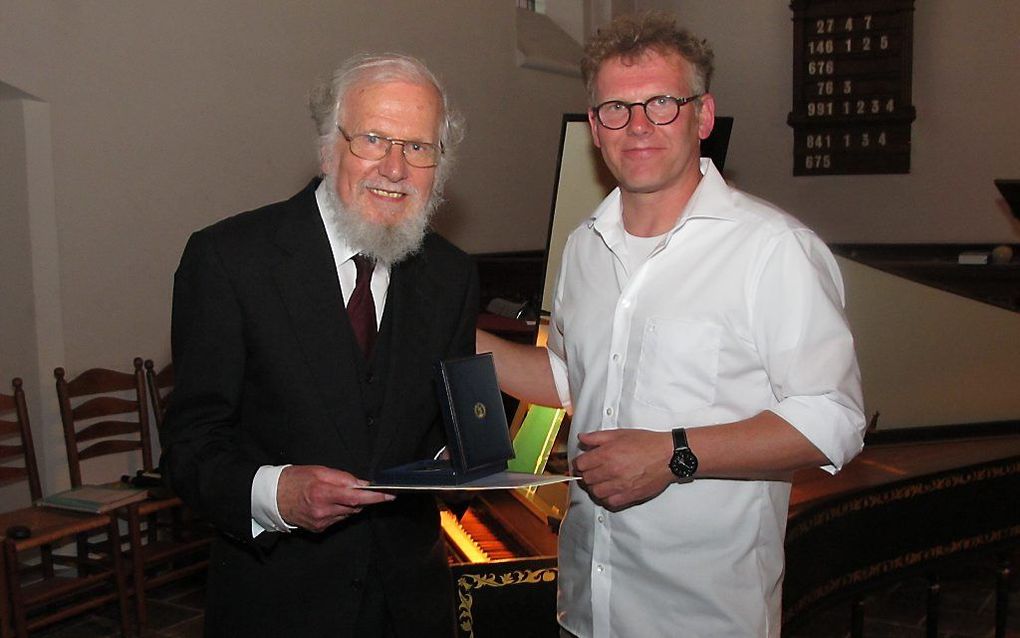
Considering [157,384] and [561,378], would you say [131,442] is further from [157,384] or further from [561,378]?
[561,378]

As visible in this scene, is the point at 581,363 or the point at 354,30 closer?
the point at 581,363

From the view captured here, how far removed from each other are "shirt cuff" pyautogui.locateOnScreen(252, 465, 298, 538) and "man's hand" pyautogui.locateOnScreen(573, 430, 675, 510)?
0.56m

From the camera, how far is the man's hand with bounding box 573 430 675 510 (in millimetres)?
1941

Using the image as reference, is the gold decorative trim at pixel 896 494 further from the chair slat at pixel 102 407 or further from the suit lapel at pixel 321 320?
the chair slat at pixel 102 407

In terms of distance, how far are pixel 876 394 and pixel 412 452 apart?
2943mm

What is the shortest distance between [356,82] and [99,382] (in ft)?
12.2

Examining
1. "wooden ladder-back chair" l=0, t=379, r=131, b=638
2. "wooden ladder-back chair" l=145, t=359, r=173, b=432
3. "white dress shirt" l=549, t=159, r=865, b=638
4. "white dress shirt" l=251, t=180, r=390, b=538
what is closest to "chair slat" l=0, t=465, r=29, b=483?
"wooden ladder-back chair" l=0, t=379, r=131, b=638

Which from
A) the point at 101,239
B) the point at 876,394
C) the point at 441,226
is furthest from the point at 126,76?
the point at 876,394

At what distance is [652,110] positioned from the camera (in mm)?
2066

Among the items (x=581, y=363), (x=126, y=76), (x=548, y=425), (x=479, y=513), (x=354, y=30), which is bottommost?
(x=479, y=513)

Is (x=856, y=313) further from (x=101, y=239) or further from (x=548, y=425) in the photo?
(x=101, y=239)

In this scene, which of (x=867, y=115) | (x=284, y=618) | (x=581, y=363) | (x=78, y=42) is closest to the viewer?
(x=284, y=618)

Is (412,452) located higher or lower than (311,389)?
lower

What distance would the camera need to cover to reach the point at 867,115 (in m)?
9.83
